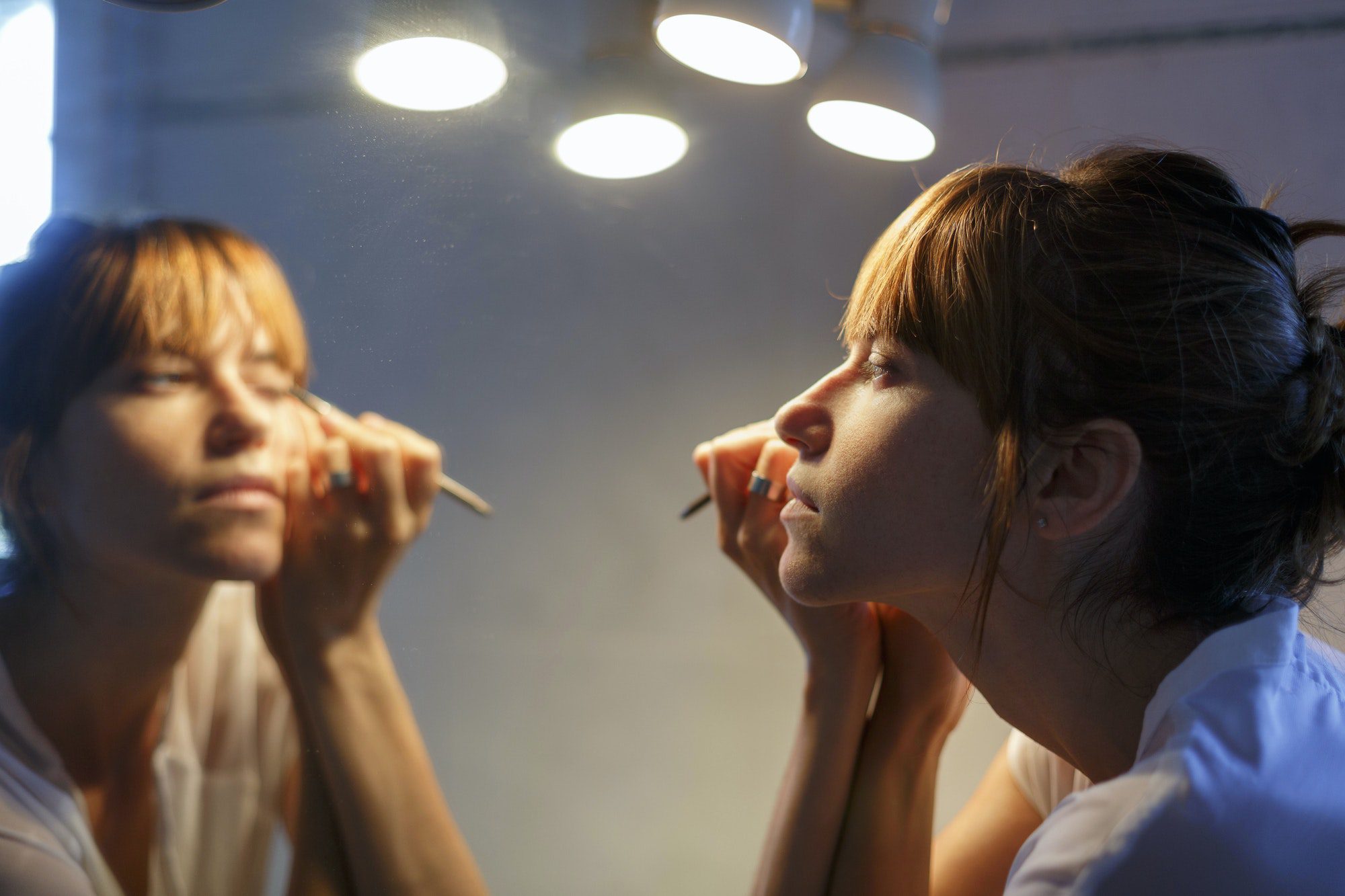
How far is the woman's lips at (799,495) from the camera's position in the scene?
62cm

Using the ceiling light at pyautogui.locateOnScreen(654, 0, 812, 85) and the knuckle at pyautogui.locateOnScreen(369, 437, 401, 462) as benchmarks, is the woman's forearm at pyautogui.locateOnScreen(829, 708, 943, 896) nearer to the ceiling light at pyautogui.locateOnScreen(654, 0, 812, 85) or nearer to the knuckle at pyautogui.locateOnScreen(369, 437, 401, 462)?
the knuckle at pyautogui.locateOnScreen(369, 437, 401, 462)

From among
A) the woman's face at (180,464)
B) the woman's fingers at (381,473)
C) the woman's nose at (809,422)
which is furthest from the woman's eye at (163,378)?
the woman's nose at (809,422)

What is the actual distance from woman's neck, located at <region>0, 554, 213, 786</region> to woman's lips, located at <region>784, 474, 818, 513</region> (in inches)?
14.0

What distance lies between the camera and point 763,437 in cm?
79

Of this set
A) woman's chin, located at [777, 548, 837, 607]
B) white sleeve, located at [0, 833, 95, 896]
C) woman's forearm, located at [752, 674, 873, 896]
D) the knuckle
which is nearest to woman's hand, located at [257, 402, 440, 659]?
the knuckle

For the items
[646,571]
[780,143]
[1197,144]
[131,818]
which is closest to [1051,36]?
[1197,144]

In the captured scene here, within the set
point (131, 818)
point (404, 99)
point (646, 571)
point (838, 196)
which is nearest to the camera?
point (131, 818)

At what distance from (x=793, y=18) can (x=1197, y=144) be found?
472 mm

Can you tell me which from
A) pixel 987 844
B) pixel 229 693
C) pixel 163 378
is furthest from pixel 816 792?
pixel 163 378

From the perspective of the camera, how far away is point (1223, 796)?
0.47m

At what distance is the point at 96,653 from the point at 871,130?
0.84m

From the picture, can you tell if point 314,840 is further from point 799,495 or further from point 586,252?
point 586,252

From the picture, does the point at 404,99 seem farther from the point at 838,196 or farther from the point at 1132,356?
the point at 838,196

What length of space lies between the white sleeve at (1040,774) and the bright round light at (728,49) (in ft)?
2.02
